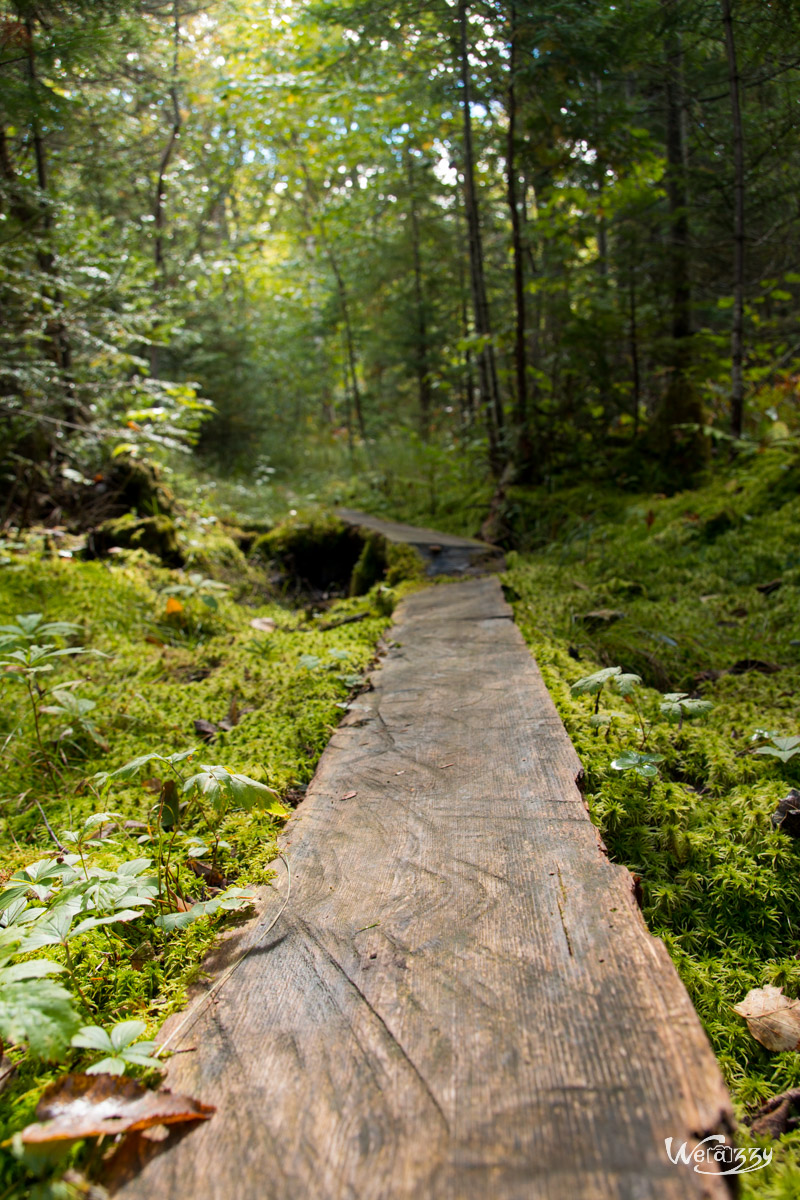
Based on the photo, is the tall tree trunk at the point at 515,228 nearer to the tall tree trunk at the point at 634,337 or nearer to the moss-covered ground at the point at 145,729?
the tall tree trunk at the point at 634,337

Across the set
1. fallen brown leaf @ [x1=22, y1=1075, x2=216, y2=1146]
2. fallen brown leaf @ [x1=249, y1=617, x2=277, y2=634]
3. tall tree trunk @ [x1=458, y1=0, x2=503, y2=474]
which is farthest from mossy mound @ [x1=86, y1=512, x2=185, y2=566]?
fallen brown leaf @ [x1=22, y1=1075, x2=216, y2=1146]

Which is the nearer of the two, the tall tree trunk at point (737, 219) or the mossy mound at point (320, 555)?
the tall tree trunk at point (737, 219)

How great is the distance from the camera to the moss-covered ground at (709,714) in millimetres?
1440

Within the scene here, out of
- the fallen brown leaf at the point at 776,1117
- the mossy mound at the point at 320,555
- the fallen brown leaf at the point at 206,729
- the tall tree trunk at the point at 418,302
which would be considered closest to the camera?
the fallen brown leaf at the point at 776,1117

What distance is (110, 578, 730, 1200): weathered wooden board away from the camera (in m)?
0.83

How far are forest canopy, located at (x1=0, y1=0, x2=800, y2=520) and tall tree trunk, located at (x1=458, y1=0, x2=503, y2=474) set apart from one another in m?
0.04

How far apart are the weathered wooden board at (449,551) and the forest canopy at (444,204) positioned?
1.35 metres

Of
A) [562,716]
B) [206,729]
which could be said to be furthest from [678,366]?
[206,729]

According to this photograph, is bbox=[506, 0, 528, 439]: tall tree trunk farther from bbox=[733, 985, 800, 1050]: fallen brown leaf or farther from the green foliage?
bbox=[733, 985, 800, 1050]: fallen brown leaf

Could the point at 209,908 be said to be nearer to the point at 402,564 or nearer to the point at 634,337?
the point at 402,564

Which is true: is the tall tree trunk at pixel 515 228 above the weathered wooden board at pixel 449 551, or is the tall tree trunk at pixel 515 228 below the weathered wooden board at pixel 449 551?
above

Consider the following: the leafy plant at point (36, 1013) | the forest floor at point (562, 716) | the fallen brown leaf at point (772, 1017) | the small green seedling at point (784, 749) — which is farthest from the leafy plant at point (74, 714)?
the small green seedling at point (784, 749)

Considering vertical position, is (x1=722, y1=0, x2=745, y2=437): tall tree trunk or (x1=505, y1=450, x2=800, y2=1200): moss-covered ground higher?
(x1=722, y1=0, x2=745, y2=437): tall tree trunk

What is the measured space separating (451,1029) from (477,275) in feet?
24.9
